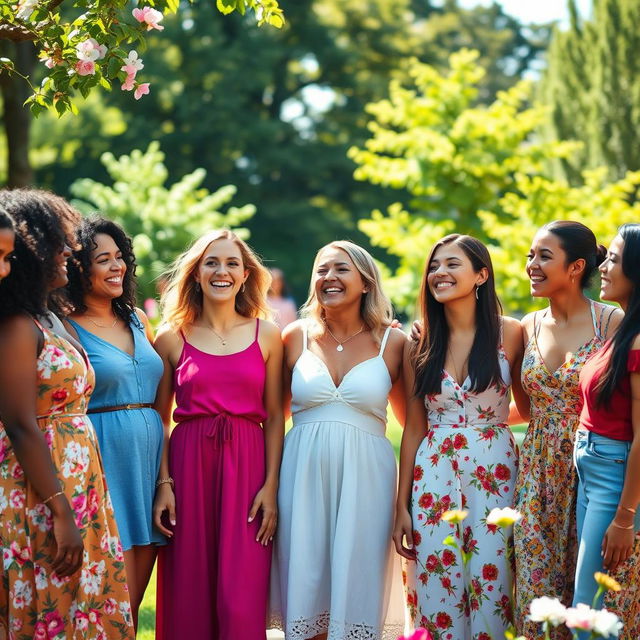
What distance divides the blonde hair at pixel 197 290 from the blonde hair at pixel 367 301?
276 millimetres

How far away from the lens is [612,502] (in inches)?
157

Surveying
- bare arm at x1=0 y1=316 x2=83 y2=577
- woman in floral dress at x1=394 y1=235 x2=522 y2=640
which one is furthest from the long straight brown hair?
bare arm at x1=0 y1=316 x2=83 y2=577

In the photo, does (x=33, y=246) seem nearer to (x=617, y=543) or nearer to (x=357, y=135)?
(x=617, y=543)

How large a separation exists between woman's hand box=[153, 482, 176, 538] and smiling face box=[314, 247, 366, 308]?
1238 mm

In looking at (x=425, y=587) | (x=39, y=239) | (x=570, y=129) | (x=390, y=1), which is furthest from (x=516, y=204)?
(x=390, y=1)

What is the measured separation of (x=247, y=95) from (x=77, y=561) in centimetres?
2992

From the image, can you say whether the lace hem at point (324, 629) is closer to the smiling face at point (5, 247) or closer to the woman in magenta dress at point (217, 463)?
the woman in magenta dress at point (217, 463)

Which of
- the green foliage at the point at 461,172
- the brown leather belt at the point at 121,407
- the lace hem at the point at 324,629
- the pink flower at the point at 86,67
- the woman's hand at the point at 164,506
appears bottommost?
the lace hem at the point at 324,629

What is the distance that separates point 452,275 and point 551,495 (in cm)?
117

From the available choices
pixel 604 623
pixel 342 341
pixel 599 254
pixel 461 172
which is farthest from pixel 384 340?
pixel 461 172

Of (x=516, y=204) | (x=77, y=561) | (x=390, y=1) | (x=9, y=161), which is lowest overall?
(x=77, y=561)

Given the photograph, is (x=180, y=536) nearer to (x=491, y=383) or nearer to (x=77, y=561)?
(x=77, y=561)

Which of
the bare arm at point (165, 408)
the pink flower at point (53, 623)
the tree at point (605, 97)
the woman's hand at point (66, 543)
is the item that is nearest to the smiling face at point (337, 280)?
the bare arm at point (165, 408)

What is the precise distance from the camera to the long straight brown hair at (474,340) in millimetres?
4719
